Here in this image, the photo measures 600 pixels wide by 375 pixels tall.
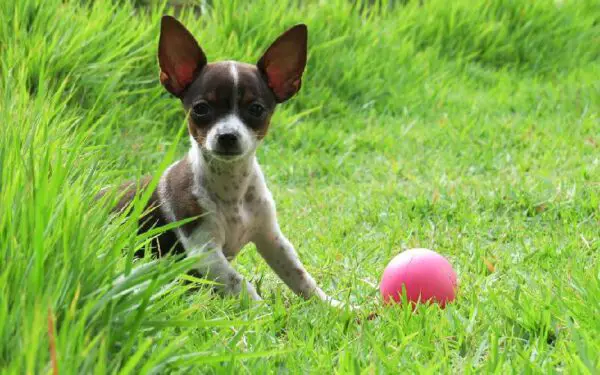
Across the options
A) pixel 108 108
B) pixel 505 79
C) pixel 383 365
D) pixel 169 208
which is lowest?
pixel 505 79

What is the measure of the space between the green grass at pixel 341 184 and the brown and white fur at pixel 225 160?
0.20 meters

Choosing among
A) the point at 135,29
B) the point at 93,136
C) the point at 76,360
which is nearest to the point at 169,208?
the point at 93,136

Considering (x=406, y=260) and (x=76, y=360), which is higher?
(x=76, y=360)

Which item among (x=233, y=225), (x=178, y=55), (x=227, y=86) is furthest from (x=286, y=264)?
(x=178, y=55)

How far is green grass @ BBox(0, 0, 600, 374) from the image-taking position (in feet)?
7.48

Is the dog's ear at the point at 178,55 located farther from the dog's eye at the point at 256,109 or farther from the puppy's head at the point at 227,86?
the dog's eye at the point at 256,109

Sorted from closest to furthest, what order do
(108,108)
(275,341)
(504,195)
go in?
(275,341) < (504,195) < (108,108)

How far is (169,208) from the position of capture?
380 centimetres

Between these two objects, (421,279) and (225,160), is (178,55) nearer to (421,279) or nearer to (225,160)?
(225,160)

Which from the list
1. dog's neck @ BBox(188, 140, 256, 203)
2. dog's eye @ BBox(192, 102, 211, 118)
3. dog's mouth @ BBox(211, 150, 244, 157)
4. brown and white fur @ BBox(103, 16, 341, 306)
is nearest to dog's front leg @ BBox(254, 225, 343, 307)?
brown and white fur @ BBox(103, 16, 341, 306)

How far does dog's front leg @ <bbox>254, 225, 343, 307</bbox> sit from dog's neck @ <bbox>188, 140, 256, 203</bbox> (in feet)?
0.76

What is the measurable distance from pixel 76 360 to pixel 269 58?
6.98ft

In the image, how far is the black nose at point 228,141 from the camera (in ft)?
11.6

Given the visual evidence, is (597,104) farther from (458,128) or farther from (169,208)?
(169,208)
